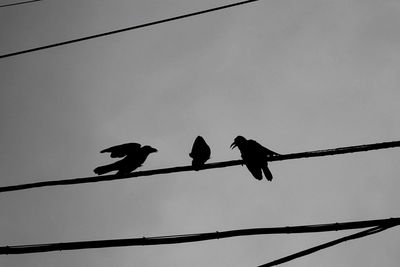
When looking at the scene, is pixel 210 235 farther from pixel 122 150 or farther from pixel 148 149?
pixel 148 149

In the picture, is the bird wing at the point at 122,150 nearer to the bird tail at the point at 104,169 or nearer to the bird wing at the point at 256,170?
the bird tail at the point at 104,169

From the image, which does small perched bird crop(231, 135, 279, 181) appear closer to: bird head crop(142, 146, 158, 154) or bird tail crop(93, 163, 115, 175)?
bird head crop(142, 146, 158, 154)

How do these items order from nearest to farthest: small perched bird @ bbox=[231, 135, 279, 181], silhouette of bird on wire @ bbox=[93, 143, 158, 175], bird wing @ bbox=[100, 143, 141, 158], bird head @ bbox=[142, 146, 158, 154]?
small perched bird @ bbox=[231, 135, 279, 181]
silhouette of bird on wire @ bbox=[93, 143, 158, 175]
bird wing @ bbox=[100, 143, 141, 158]
bird head @ bbox=[142, 146, 158, 154]

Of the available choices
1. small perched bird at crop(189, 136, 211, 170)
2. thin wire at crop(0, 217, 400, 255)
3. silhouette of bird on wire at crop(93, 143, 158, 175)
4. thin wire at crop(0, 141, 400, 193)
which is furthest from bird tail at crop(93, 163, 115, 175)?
thin wire at crop(0, 217, 400, 255)

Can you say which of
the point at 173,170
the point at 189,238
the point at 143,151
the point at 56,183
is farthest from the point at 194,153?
the point at 189,238

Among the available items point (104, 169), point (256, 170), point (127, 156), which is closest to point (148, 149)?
point (127, 156)

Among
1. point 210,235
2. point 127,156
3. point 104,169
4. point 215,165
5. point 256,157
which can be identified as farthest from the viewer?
point 127,156

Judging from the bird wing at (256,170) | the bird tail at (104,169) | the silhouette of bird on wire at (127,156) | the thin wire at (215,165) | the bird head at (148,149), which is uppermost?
the bird head at (148,149)

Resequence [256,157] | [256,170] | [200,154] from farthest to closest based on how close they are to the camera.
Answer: [200,154], [256,170], [256,157]

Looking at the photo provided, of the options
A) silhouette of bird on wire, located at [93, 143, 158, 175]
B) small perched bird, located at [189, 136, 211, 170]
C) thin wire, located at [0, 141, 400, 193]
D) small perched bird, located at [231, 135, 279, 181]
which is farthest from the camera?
small perched bird, located at [189, 136, 211, 170]

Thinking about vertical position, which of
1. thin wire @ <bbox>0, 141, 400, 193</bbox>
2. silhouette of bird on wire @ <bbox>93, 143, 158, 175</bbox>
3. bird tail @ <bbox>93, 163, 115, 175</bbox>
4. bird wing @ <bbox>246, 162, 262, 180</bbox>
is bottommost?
thin wire @ <bbox>0, 141, 400, 193</bbox>

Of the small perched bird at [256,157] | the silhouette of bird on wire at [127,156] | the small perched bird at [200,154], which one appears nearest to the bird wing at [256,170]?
the small perched bird at [256,157]

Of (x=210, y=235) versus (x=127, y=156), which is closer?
(x=210, y=235)

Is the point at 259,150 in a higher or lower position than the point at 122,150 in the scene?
lower
